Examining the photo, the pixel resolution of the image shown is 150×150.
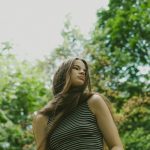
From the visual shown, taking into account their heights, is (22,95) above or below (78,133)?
below

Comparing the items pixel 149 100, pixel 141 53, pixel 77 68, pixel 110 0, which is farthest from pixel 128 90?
pixel 77 68

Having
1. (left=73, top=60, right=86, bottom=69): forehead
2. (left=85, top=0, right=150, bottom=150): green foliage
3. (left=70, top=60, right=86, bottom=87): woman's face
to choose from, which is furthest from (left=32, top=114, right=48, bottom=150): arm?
(left=85, top=0, right=150, bottom=150): green foliage

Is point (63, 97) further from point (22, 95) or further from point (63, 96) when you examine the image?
point (22, 95)

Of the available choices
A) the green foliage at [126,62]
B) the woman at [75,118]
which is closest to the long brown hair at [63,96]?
the woman at [75,118]

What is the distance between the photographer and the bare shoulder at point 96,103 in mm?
2529

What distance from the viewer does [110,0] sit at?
19.8m

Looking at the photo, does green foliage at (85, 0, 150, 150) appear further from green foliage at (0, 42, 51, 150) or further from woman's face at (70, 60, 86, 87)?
woman's face at (70, 60, 86, 87)

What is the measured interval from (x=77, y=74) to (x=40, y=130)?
1.26 ft

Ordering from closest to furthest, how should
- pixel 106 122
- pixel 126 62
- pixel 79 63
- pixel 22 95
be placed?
pixel 106 122 → pixel 79 63 → pixel 126 62 → pixel 22 95

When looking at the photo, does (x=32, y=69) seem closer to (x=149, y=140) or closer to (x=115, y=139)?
(x=149, y=140)

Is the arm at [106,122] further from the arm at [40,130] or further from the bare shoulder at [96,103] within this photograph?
the arm at [40,130]

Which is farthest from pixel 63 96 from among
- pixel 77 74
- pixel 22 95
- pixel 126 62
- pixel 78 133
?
pixel 22 95

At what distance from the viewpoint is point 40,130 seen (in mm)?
2646

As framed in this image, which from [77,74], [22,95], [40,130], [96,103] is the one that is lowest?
[22,95]
